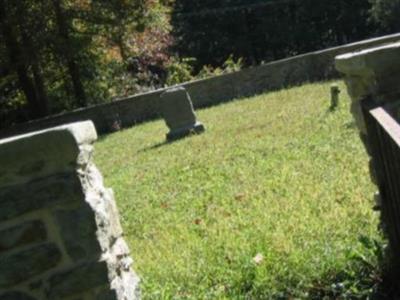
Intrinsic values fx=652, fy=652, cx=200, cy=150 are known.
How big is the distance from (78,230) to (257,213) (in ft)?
9.14

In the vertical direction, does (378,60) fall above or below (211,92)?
above

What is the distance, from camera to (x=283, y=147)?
9164mm

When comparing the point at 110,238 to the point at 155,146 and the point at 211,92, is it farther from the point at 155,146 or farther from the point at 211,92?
the point at 211,92

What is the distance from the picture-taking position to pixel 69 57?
2159 centimetres

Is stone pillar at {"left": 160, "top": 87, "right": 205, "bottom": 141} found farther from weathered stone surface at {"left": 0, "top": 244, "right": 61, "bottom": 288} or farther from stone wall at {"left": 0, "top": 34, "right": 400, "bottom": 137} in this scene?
weathered stone surface at {"left": 0, "top": 244, "right": 61, "bottom": 288}

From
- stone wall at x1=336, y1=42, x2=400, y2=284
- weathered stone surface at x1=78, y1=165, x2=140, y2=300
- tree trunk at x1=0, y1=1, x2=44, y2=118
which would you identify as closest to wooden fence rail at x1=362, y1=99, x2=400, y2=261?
stone wall at x1=336, y1=42, x2=400, y2=284

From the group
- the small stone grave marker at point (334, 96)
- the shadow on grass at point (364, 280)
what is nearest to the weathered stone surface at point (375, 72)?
the shadow on grass at point (364, 280)

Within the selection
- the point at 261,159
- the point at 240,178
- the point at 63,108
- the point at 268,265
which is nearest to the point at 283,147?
the point at 261,159

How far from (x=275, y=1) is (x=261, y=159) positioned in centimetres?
3158

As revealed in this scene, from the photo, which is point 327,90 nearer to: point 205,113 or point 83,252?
point 205,113

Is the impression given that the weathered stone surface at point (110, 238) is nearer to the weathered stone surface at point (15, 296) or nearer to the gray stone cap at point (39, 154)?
the gray stone cap at point (39, 154)

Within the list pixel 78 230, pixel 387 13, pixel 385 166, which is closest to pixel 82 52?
pixel 387 13

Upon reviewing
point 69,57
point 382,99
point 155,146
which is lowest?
point 155,146

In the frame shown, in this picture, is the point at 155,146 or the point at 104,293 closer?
the point at 104,293
